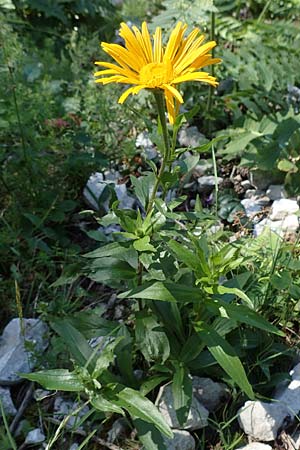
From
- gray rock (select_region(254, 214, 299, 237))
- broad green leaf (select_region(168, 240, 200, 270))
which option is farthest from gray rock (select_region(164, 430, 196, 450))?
gray rock (select_region(254, 214, 299, 237))

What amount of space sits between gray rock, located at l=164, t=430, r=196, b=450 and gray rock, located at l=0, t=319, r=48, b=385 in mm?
488

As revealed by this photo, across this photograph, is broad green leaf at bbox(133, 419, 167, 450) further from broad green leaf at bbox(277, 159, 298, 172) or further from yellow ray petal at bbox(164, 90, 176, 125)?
broad green leaf at bbox(277, 159, 298, 172)

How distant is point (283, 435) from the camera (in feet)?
5.50

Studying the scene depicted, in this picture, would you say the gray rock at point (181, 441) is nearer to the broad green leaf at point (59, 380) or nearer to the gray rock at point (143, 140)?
the broad green leaf at point (59, 380)

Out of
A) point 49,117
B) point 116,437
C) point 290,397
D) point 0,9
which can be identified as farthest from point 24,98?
point 290,397

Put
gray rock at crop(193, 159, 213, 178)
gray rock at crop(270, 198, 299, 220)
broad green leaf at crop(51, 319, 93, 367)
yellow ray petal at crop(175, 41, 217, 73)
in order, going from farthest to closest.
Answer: gray rock at crop(193, 159, 213, 178)
gray rock at crop(270, 198, 299, 220)
broad green leaf at crop(51, 319, 93, 367)
yellow ray petal at crop(175, 41, 217, 73)

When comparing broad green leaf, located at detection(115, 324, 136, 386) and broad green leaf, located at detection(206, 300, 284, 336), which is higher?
broad green leaf, located at detection(206, 300, 284, 336)

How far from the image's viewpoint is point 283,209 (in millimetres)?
2252

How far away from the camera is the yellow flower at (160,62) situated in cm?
137

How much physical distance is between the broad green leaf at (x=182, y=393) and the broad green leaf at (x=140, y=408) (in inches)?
3.5

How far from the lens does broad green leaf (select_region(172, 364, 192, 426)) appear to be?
1.58 meters

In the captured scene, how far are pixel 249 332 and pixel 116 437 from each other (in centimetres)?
49

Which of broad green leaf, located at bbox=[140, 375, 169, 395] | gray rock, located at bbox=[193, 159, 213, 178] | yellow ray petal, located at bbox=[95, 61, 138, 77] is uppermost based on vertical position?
yellow ray petal, located at bbox=[95, 61, 138, 77]

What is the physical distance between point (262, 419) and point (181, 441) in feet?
0.76
